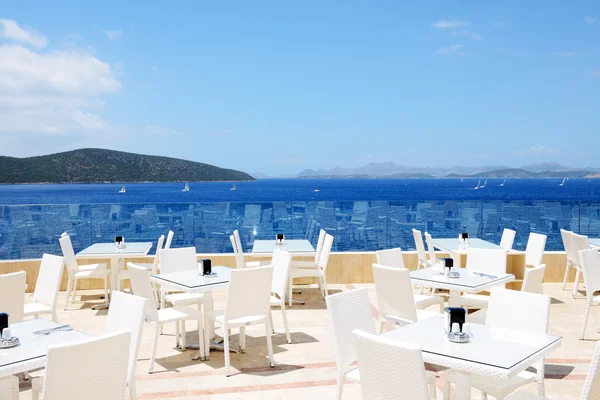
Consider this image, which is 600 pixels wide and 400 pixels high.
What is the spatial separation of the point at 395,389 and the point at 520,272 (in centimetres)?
534

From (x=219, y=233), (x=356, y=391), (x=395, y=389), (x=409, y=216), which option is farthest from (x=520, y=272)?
(x=395, y=389)

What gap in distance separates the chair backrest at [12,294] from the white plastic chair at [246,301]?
5.11ft

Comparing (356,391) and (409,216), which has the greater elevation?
(409,216)

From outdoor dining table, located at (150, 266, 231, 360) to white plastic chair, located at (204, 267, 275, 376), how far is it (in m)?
0.27

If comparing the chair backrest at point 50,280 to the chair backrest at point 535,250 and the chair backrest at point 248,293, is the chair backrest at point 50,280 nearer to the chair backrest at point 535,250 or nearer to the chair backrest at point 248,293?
the chair backrest at point 248,293

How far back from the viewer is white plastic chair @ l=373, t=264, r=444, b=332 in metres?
4.61

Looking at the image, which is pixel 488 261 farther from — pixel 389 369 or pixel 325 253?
pixel 389 369

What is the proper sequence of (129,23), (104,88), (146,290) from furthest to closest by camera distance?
(104,88) < (129,23) < (146,290)

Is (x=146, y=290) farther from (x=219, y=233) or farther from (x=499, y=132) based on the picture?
(x=499, y=132)

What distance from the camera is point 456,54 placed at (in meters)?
53.0

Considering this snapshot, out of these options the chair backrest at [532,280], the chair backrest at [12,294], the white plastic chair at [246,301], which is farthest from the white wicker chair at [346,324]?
the chair backrest at [12,294]

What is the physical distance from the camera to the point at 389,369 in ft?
8.35

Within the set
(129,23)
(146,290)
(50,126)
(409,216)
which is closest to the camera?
(146,290)

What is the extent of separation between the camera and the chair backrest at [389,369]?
245 cm
